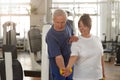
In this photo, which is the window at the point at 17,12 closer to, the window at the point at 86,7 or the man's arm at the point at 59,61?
the window at the point at 86,7

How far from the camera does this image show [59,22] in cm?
216

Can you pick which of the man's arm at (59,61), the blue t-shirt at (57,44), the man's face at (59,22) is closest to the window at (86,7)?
the blue t-shirt at (57,44)

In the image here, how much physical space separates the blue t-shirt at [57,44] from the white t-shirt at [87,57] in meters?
0.22

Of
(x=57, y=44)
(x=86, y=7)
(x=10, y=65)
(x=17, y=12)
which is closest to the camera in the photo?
(x=10, y=65)

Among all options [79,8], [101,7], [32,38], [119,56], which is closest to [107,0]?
[101,7]

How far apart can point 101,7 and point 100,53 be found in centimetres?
858

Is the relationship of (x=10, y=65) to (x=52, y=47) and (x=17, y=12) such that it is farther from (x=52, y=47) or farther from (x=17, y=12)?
(x=17, y=12)

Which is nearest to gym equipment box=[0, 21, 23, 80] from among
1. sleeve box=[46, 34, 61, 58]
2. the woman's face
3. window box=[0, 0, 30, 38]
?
sleeve box=[46, 34, 61, 58]

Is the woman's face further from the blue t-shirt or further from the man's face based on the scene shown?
the blue t-shirt

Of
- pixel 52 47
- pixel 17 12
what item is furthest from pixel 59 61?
pixel 17 12

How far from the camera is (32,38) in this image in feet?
16.8

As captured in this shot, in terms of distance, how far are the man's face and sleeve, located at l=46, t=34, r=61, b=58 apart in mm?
113

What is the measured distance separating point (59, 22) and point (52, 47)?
24 cm

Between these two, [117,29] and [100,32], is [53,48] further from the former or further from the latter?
[100,32]
